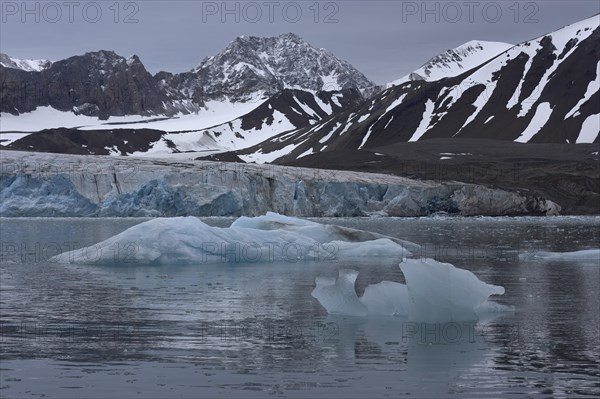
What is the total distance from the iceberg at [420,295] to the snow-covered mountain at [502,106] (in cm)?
12400

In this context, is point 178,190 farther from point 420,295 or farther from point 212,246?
point 420,295

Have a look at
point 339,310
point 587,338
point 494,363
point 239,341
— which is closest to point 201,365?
point 239,341

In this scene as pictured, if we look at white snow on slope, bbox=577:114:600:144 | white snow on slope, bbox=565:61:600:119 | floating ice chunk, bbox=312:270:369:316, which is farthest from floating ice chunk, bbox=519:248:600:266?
white snow on slope, bbox=565:61:600:119

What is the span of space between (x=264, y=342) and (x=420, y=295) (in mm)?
3047

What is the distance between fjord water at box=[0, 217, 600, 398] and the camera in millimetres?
9289

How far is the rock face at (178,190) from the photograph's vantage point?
59.4 meters

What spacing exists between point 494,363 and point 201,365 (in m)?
3.63

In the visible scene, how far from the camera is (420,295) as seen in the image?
13.7 meters

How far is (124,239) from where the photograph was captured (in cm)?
2348

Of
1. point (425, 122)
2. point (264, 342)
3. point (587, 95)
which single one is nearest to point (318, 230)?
point (264, 342)

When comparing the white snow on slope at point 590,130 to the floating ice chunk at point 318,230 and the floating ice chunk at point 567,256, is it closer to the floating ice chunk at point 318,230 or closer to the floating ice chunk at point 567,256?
the floating ice chunk at point 318,230

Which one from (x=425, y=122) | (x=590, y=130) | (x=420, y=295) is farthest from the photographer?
(x=425, y=122)

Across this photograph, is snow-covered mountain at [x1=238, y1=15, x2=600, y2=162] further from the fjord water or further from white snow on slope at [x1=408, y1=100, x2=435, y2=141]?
the fjord water

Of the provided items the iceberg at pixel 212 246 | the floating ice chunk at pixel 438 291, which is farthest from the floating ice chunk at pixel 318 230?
the floating ice chunk at pixel 438 291
